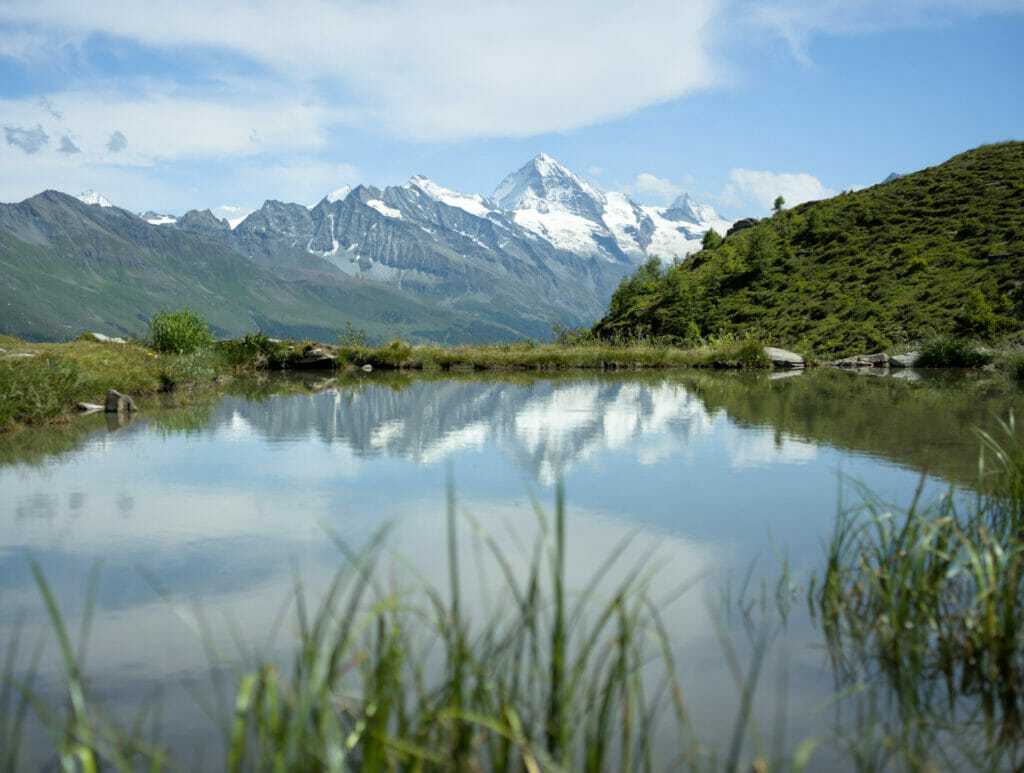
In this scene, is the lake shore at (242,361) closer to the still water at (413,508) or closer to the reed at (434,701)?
the still water at (413,508)

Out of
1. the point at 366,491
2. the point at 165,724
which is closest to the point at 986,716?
the point at 165,724

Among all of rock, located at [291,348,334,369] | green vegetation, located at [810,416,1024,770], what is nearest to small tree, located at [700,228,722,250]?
rock, located at [291,348,334,369]

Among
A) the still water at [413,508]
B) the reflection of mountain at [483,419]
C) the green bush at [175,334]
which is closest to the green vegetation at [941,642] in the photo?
the still water at [413,508]

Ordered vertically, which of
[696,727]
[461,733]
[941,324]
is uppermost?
[941,324]

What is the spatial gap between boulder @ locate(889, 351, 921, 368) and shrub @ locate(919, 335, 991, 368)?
0.72 ft

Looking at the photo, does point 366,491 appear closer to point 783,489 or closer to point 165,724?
point 783,489

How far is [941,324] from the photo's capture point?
37.2 metres

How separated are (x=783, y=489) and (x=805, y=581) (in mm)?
3069

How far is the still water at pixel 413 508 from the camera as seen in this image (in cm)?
410

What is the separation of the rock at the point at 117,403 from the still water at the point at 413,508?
0.79 m

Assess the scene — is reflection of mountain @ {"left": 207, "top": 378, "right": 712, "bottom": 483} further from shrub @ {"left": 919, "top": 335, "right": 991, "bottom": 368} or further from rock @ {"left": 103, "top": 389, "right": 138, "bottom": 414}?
shrub @ {"left": 919, "top": 335, "right": 991, "bottom": 368}

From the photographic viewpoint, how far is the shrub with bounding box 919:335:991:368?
31.4 metres

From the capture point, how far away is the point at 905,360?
32906 millimetres

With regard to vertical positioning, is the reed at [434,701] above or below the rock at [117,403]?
below
